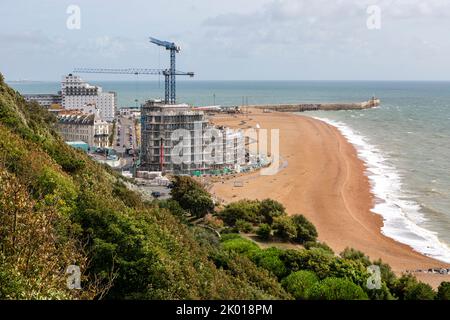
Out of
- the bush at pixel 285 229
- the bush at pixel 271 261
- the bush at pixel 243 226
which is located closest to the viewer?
the bush at pixel 271 261

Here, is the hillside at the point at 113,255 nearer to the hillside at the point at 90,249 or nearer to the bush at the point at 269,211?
the hillside at the point at 90,249

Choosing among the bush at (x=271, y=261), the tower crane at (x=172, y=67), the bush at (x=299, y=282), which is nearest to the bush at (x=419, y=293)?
the bush at (x=299, y=282)

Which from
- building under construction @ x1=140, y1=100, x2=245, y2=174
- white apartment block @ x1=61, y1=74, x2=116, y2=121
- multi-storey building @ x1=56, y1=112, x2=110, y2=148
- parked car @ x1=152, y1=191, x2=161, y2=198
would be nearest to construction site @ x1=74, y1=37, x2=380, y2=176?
building under construction @ x1=140, y1=100, x2=245, y2=174

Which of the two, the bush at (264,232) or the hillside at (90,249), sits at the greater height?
the hillside at (90,249)

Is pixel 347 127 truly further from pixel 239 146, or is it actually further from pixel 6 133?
pixel 6 133

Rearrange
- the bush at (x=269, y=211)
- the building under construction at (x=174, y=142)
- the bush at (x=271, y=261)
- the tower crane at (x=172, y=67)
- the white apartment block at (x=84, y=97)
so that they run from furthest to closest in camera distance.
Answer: the white apartment block at (x=84, y=97) → the tower crane at (x=172, y=67) → the building under construction at (x=174, y=142) → the bush at (x=269, y=211) → the bush at (x=271, y=261)

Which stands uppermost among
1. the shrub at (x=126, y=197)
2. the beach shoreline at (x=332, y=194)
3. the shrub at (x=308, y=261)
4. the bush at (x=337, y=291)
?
the shrub at (x=126, y=197)

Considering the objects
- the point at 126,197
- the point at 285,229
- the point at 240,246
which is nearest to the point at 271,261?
the point at 240,246

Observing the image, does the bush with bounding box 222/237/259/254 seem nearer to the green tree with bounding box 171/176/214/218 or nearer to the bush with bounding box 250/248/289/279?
the bush with bounding box 250/248/289/279
